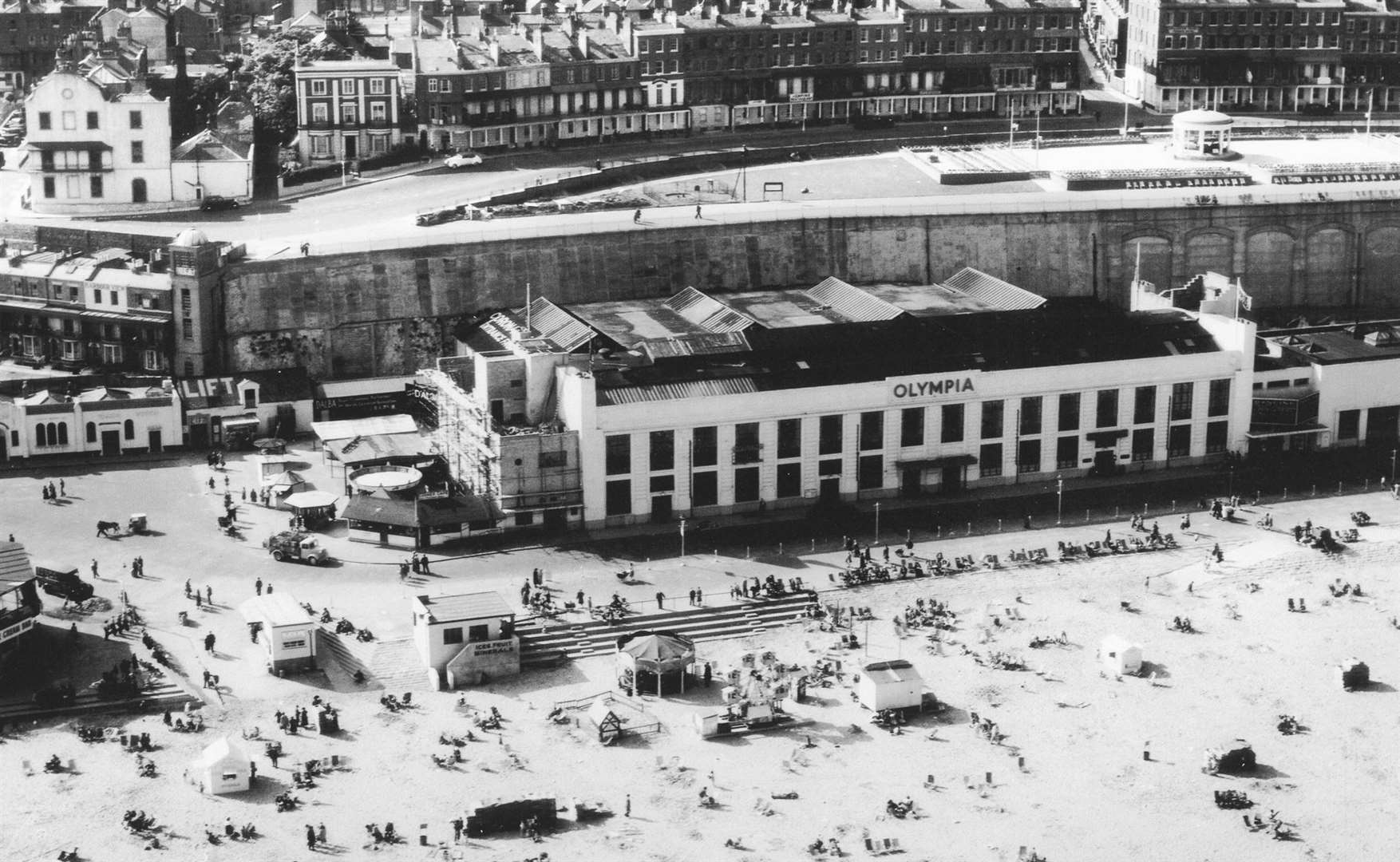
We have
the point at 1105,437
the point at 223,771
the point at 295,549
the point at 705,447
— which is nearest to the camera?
the point at 223,771

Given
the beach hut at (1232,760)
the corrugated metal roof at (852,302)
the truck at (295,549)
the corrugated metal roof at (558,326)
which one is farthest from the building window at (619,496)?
the beach hut at (1232,760)

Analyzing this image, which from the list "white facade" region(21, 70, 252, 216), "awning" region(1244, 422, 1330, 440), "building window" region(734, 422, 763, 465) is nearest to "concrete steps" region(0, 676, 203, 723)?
"building window" region(734, 422, 763, 465)

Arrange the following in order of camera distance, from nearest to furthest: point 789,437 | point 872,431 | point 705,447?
point 705,447, point 789,437, point 872,431

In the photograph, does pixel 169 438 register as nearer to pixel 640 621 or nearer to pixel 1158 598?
pixel 640 621

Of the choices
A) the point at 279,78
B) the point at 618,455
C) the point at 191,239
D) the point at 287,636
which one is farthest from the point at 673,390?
the point at 279,78

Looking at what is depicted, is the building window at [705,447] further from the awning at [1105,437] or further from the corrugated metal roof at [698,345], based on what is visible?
the awning at [1105,437]

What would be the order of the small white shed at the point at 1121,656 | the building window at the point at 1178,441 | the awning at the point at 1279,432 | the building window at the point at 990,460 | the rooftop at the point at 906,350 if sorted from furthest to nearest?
the awning at the point at 1279,432 → the building window at the point at 1178,441 → the building window at the point at 990,460 → the rooftop at the point at 906,350 → the small white shed at the point at 1121,656

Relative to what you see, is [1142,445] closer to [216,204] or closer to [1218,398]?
[1218,398]
